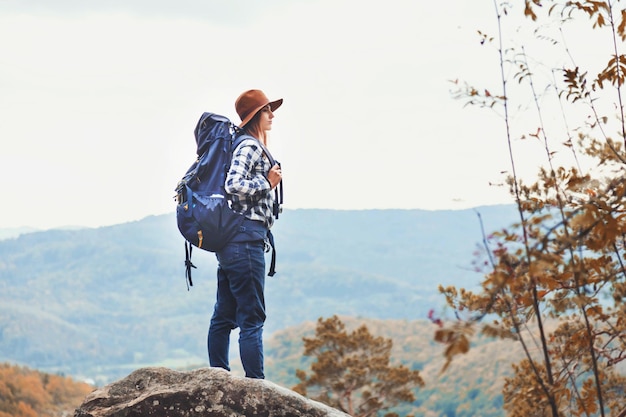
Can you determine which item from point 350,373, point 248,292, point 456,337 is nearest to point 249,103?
point 248,292

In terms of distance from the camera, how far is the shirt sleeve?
505 centimetres

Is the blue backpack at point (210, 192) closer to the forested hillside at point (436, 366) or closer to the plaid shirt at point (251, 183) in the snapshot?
the plaid shirt at point (251, 183)

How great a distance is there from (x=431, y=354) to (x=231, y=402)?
147056 millimetres

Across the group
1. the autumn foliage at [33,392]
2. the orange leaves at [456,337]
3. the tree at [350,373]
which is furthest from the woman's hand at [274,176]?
the autumn foliage at [33,392]

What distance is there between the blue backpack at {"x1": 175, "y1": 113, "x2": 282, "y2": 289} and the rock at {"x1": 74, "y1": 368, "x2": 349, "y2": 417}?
0.86m

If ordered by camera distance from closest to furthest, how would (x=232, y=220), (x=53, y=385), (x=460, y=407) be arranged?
1. (x=232, y=220)
2. (x=53, y=385)
3. (x=460, y=407)

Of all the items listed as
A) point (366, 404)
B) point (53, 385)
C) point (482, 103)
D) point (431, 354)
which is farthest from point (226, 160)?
point (431, 354)

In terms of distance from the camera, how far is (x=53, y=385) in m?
54.7

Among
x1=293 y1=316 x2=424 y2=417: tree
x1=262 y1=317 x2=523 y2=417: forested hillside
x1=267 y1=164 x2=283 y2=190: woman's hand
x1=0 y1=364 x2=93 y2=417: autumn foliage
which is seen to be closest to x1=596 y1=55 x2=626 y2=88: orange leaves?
x1=267 y1=164 x2=283 y2=190: woman's hand

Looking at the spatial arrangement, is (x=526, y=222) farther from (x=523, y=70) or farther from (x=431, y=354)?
(x=431, y=354)

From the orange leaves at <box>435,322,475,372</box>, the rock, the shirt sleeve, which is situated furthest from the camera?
the shirt sleeve

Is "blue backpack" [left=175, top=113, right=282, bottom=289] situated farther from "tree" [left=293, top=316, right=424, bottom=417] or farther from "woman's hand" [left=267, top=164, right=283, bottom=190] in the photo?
"tree" [left=293, top=316, right=424, bottom=417]

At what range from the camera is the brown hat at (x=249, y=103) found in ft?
17.9

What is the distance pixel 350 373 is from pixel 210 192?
72.4 ft
